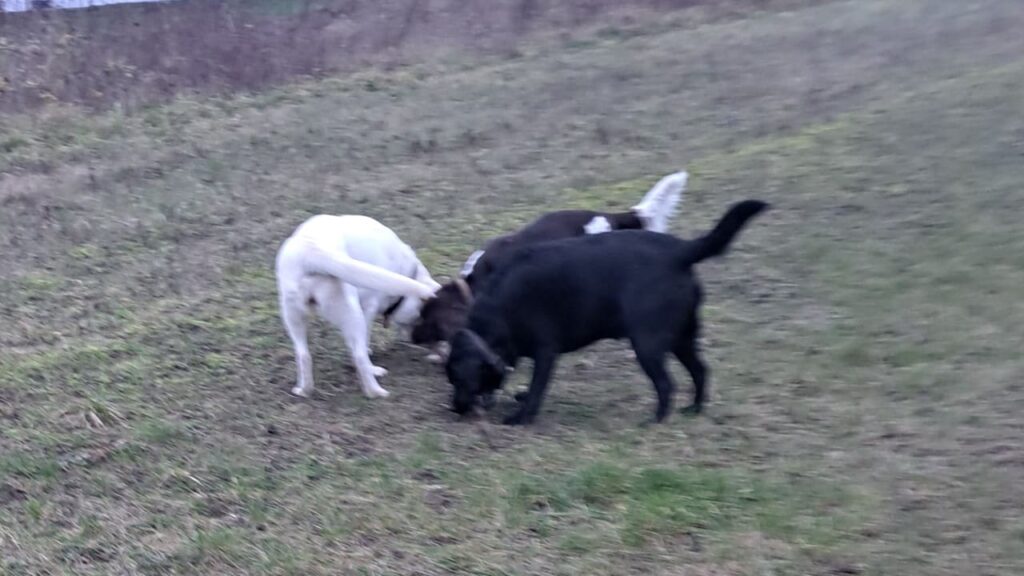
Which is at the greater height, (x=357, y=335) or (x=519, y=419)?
(x=357, y=335)

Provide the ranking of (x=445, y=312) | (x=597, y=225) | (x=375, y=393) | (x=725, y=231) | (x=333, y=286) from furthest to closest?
1. (x=597, y=225)
2. (x=445, y=312)
3. (x=375, y=393)
4. (x=333, y=286)
5. (x=725, y=231)

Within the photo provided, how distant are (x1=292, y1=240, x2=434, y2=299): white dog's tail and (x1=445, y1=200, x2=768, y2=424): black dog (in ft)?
1.33

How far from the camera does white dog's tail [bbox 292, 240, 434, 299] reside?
6.07 m

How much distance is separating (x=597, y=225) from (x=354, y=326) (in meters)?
1.79

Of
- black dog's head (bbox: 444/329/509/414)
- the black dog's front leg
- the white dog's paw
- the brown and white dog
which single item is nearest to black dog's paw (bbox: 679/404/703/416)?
the black dog's front leg

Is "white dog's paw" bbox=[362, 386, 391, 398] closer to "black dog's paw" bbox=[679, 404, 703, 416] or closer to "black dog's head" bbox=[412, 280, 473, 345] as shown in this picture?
"black dog's head" bbox=[412, 280, 473, 345]

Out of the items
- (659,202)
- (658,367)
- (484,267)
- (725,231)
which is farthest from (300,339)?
(659,202)

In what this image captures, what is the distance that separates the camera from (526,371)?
23.3 feet

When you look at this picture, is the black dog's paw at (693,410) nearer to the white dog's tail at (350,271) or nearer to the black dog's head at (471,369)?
the black dog's head at (471,369)

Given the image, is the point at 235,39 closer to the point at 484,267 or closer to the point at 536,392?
the point at 484,267

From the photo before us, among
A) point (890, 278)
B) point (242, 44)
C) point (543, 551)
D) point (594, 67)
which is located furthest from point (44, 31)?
point (543, 551)

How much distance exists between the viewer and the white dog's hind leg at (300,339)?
6.26 metres

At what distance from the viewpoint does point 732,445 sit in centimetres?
542

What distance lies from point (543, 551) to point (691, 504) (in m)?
0.63
